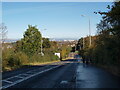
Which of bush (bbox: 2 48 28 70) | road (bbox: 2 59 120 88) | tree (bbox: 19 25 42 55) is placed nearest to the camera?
road (bbox: 2 59 120 88)

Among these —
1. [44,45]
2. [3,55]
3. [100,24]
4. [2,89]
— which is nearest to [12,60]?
[3,55]

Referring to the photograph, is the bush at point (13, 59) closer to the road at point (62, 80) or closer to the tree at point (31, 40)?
the road at point (62, 80)

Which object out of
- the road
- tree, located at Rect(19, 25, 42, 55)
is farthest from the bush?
tree, located at Rect(19, 25, 42, 55)

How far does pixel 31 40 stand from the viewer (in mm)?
63750

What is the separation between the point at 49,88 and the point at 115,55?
7572mm

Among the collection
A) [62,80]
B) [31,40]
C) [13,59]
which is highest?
[31,40]

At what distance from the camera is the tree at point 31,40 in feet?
202

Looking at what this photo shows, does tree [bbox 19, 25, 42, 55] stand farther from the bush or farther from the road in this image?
the road

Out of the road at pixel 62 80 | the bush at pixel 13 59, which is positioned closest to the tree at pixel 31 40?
the bush at pixel 13 59

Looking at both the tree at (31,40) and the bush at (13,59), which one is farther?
the tree at (31,40)

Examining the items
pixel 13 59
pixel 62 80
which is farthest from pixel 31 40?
pixel 62 80

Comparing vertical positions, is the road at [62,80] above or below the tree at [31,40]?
below

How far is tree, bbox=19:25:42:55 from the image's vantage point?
6172 cm

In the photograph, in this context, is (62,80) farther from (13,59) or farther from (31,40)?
(31,40)
